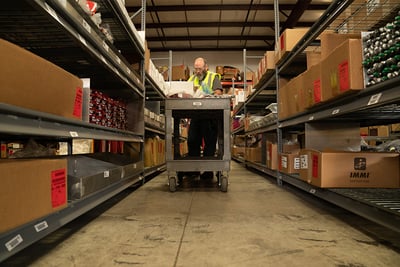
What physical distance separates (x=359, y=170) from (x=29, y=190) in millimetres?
1750

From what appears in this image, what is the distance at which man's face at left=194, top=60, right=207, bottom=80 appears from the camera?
3666 mm

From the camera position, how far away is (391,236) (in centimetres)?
130

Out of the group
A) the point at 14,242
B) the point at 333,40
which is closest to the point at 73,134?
the point at 14,242

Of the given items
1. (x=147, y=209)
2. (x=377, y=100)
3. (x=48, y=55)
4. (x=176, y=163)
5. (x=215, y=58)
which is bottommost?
(x=147, y=209)

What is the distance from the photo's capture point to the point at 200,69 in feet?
12.0

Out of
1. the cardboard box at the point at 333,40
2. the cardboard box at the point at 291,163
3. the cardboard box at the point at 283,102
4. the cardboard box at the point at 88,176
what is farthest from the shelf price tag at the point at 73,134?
the cardboard box at the point at 283,102

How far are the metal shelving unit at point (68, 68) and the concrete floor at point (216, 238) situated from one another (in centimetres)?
13

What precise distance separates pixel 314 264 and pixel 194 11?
7.58 meters

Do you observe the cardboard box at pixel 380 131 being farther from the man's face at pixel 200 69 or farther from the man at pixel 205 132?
the man's face at pixel 200 69

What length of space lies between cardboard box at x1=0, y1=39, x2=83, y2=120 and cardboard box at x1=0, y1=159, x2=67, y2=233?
0.23 m

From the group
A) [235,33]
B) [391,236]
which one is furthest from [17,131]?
[235,33]

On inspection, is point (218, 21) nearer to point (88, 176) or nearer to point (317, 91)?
point (317, 91)

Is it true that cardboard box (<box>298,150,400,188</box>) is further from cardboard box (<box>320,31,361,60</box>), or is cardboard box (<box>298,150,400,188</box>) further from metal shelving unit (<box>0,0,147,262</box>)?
metal shelving unit (<box>0,0,147,262</box>)

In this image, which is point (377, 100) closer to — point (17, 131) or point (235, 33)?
point (17, 131)
